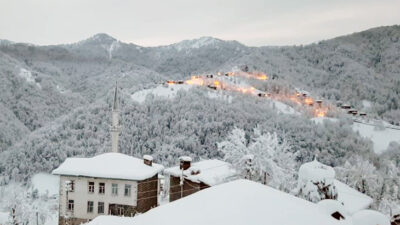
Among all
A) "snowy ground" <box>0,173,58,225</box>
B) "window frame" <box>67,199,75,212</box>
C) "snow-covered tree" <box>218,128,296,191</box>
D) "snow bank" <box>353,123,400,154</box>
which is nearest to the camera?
"window frame" <box>67,199,75,212</box>

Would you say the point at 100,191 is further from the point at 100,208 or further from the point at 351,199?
the point at 351,199

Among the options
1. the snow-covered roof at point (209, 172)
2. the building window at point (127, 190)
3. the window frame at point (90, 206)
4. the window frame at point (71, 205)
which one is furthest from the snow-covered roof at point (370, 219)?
the window frame at point (71, 205)

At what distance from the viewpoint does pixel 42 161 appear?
82562 mm

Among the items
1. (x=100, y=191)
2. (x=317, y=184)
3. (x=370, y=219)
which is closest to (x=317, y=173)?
(x=317, y=184)

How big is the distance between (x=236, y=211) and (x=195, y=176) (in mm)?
19511

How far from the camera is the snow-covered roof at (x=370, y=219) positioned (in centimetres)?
824

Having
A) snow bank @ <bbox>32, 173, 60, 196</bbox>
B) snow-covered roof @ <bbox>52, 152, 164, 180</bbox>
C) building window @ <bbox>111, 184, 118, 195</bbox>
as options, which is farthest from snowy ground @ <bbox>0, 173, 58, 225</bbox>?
building window @ <bbox>111, 184, 118, 195</bbox>

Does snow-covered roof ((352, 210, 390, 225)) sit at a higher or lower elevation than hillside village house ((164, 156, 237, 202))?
higher

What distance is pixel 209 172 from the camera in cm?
2870

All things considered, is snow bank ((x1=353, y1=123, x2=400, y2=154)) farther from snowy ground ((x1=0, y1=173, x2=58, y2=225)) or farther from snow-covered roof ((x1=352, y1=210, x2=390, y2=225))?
snow-covered roof ((x1=352, y1=210, x2=390, y2=225))

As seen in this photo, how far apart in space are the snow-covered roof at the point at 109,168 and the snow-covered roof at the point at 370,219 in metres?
21.2

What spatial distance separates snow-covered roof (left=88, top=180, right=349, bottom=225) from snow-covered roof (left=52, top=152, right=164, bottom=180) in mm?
18896

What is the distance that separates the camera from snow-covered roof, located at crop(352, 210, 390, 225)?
8.24 meters

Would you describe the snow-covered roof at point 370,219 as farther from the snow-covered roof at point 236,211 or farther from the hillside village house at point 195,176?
the hillside village house at point 195,176
